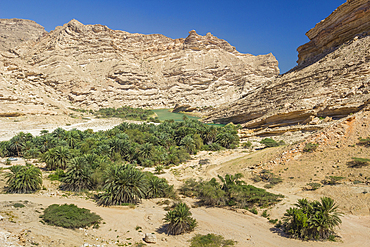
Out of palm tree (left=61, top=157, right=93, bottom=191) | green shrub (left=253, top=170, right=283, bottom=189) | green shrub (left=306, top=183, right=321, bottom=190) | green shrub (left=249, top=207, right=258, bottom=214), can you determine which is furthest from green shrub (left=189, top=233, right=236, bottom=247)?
palm tree (left=61, top=157, right=93, bottom=191)

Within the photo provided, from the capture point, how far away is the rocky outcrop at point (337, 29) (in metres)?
61.1

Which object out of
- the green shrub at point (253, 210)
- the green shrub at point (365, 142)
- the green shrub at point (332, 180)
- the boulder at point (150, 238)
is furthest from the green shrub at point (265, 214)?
the green shrub at point (365, 142)

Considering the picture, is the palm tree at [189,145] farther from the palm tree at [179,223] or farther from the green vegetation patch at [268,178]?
the palm tree at [179,223]

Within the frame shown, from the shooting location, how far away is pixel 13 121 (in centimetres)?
6725

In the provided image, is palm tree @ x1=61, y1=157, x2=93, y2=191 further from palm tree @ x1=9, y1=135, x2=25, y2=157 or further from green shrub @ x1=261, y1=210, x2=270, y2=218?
palm tree @ x1=9, y1=135, x2=25, y2=157

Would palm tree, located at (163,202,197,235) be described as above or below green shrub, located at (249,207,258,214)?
below

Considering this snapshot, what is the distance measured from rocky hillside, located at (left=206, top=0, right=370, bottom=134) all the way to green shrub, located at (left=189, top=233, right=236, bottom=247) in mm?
36614

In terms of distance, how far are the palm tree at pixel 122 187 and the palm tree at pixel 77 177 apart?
427 cm

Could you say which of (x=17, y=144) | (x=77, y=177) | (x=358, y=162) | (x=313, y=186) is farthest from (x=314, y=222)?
(x=17, y=144)

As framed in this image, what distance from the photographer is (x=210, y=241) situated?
46.8 ft

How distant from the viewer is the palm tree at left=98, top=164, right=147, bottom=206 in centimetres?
2094

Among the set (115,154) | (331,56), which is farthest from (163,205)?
(331,56)

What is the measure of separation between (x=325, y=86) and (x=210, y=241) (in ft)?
174

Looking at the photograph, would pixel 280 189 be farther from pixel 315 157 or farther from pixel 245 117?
pixel 245 117
